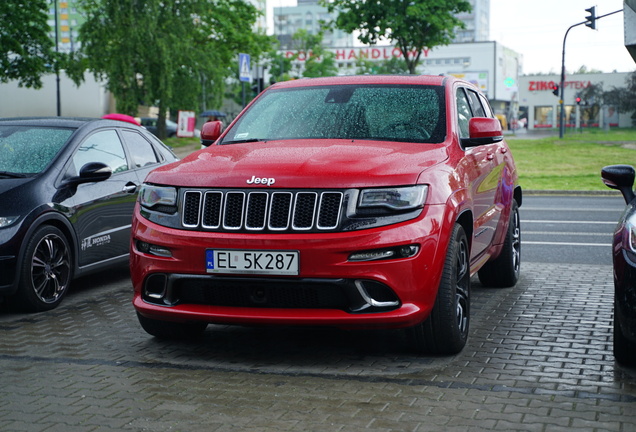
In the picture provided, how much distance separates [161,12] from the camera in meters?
41.8

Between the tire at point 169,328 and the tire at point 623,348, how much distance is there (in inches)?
95.8

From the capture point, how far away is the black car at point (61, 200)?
697cm

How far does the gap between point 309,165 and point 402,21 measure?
31.4m

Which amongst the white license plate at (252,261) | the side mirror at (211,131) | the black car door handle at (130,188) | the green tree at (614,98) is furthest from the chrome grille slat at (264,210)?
the green tree at (614,98)

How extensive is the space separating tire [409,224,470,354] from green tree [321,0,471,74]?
30266 millimetres

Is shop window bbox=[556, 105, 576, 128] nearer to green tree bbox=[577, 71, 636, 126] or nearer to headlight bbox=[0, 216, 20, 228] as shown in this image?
green tree bbox=[577, 71, 636, 126]

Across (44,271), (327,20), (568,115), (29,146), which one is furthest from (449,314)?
(327,20)

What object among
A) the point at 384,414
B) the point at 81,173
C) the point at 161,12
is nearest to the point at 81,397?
the point at 384,414

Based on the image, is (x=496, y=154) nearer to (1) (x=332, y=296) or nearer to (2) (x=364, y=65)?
(1) (x=332, y=296)

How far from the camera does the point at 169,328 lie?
5.87 metres

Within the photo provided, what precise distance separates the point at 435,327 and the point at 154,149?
469 cm

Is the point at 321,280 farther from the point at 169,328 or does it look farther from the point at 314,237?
the point at 169,328

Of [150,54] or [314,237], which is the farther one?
[150,54]

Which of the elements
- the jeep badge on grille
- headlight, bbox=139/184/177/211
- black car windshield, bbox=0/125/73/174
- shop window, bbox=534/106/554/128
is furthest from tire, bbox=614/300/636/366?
shop window, bbox=534/106/554/128
